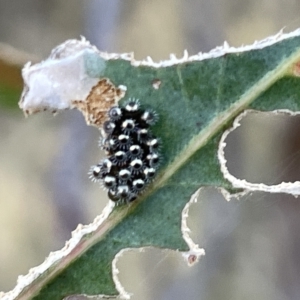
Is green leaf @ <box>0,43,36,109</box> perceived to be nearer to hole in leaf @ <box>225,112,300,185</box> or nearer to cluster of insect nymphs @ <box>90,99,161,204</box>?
cluster of insect nymphs @ <box>90,99,161,204</box>

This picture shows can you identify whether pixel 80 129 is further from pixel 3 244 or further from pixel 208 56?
pixel 208 56

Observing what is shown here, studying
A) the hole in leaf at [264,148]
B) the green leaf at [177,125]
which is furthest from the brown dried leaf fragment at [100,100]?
the hole in leaf at [264,148]

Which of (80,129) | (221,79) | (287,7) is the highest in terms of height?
(80,129)

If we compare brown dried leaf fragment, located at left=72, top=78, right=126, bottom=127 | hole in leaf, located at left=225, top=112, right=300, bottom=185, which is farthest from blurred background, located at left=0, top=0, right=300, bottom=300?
brown dried leaf fragment, located at left=72, top=78, right=126, bottom=127

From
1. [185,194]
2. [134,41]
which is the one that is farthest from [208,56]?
[134,41]

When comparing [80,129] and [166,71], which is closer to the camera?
[166,71]

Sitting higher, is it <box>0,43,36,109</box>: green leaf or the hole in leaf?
<box>0,43,36,109</box>: green leaf

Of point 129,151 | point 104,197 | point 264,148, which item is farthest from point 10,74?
point 264,148
